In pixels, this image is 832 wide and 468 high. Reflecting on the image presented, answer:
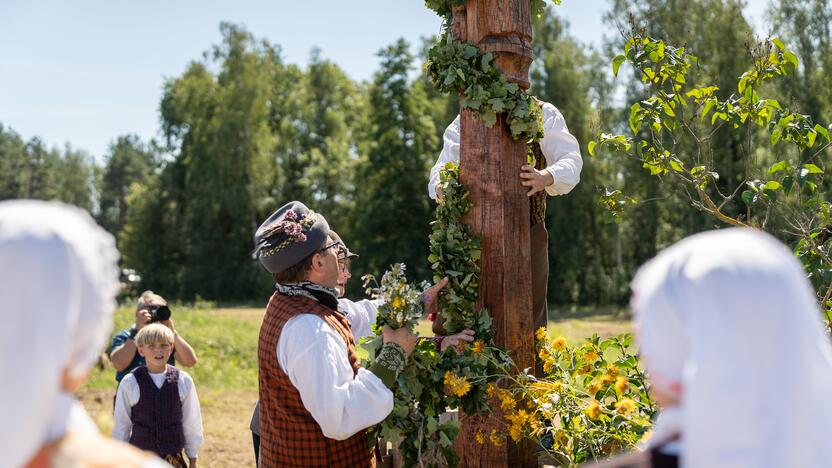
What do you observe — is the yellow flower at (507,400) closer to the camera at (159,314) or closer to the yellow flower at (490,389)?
the yellow flower at (490,389)

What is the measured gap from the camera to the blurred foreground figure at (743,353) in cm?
133

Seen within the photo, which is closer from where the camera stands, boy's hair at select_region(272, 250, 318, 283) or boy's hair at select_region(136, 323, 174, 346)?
boy's hair at select_region(272, 250, 318, 283)

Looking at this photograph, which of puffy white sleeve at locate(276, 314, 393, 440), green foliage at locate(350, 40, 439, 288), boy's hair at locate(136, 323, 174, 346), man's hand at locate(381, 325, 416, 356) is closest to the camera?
puffy white sleeve at locate(276, 314, 393, 440)

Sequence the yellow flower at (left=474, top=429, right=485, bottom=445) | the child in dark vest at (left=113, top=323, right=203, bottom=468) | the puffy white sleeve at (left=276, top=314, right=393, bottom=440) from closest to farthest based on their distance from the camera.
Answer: the puffy white sleeve at (left=276, top=314, right=393, bottom=440) < the yellow flower at (left=474, top=429, right=485, bottom=445) < the child in dark vest at (left=113, top=323, right=203, bottom=468)

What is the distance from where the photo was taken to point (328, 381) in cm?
296

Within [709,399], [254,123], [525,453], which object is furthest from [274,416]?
[254,123]

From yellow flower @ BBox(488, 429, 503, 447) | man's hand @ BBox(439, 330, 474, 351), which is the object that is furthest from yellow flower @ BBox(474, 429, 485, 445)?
man's hand @ BBox(439, 330, 474, 351)

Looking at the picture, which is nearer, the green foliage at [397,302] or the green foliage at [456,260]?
the green foliage at [397,302]

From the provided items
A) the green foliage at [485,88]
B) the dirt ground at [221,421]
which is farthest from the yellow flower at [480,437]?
the dirt ground at [221,421]

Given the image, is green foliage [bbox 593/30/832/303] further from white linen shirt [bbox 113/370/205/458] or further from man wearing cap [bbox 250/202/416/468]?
white linen shirt [bbox 113/370/205/458]

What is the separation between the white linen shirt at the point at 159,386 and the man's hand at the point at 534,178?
6.88ft

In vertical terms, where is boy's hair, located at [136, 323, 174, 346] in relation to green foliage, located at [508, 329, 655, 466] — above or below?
above

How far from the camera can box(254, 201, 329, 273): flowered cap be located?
327cm

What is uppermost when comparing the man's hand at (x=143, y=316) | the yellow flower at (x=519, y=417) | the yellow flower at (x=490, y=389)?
the man's hand at (x=143, y=316)
